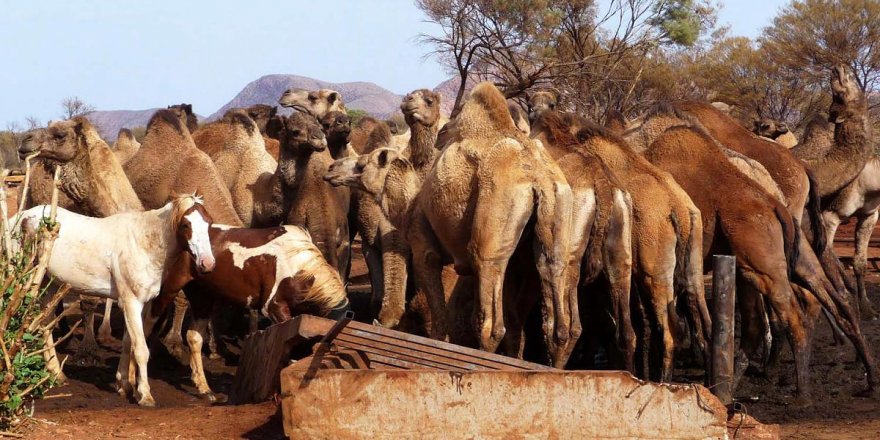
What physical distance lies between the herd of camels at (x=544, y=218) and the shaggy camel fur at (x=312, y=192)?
22 mm

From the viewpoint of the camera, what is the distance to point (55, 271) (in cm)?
950

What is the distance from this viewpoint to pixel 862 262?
14.7 m

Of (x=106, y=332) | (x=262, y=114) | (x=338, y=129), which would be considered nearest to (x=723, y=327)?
(x=106, y=332)

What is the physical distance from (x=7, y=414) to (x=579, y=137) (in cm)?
541

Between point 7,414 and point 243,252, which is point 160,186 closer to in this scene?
point 243,252

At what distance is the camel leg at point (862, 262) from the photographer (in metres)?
13.9

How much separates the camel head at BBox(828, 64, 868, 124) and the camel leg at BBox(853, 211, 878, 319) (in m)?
1.84

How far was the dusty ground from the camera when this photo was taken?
7.34 metres

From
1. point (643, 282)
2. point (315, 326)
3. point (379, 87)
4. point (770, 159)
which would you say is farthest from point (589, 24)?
point (379, 87)

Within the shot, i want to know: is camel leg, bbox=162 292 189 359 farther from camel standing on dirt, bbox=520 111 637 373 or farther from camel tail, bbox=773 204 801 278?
camel tail, bbox=773 204 801 278

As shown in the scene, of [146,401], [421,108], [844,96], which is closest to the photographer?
[146,401]

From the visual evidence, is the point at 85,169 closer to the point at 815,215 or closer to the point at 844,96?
the point at 815,215

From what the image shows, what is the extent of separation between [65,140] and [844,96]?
8171mm

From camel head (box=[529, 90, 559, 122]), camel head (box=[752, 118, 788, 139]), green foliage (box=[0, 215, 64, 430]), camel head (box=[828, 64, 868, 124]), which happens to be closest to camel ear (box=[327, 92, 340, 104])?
camel head (box=[529, 90, 559, 122])
